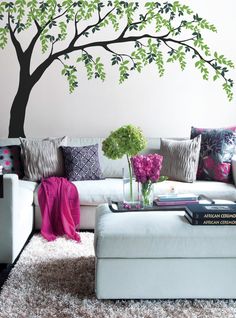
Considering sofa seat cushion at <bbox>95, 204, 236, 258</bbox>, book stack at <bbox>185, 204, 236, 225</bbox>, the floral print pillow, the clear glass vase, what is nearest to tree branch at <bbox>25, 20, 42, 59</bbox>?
the floral print pillow

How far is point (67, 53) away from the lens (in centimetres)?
454

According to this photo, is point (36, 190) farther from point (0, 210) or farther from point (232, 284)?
point (232, 284)

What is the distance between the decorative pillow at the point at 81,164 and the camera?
3.96 meters

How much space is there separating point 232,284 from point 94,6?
3.35m

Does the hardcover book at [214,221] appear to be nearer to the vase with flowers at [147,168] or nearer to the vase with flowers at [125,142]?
the vase with flowers at [147,168]

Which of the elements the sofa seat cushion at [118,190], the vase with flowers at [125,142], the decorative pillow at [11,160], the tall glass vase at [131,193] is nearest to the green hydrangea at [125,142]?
the vase with flowers at [125,142]

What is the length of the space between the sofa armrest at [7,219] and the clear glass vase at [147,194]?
2.92 ft

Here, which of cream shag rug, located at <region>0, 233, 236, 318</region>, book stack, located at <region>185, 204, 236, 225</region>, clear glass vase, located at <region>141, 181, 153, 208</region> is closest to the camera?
cream shag rug, located at <region>0, 233, 236, 318</region>

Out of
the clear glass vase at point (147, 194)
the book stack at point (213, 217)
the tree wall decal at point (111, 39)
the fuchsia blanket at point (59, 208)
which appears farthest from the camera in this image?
the tree wall decal at point (111, 39)

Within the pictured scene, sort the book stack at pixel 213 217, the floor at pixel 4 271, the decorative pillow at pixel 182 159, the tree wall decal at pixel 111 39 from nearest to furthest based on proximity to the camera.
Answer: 1. the book stack at pixel 213 217
2. the floor at pixel 4 271
3. the decorative pillow at pixel 182 159
4. the tree wall decal at pixel 111 39

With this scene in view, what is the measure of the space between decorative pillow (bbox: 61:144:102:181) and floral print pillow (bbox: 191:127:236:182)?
103cm

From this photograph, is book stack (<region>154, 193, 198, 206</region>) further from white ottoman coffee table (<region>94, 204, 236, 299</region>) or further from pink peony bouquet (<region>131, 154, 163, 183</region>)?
white ottoman coffee table (<region>94, 204, 236, 299</region>)

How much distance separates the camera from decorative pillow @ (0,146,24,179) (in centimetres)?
398

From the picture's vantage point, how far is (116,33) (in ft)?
14.9
